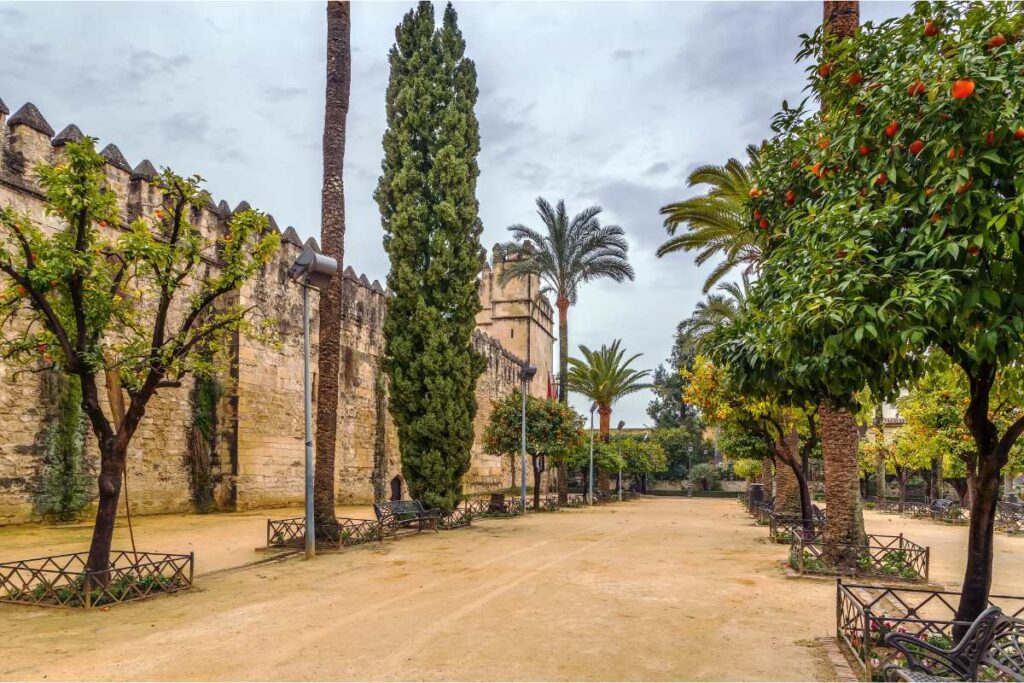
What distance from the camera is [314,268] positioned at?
37.4ft

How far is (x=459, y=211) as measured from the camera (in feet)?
60.6

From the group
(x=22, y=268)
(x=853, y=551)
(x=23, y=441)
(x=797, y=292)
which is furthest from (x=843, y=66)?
(x=23, y=441)

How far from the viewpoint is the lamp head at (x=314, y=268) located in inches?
447

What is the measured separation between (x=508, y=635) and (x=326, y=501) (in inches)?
295

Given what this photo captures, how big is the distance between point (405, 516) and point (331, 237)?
21.1ft

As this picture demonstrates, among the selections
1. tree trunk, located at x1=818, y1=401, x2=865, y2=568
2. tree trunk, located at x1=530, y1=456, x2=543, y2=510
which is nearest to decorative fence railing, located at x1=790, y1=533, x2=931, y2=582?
tree trunk, located at x1=818, y1=401, x2=865, y2=568

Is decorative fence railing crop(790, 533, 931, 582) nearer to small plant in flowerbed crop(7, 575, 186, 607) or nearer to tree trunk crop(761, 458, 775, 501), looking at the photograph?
small plant in flowerbed crop(7, 575, 186, 607)

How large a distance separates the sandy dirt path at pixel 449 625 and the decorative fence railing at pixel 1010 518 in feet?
44.8

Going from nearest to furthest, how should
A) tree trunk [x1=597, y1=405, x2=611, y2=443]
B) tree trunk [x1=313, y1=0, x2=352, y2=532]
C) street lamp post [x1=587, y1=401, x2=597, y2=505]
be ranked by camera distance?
tree trunk [x1=313, y1=0, x2=352, y2=532] → street lamp post [x1=587, y1=401, x2=597, y2=505] → tree trunk [x1=597, y1=405, x2=611, y2=443]

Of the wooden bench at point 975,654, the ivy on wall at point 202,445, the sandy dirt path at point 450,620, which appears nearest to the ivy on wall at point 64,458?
the sandy dirt path at point 450,620

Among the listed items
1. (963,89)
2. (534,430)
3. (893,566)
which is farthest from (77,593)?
(534,430)

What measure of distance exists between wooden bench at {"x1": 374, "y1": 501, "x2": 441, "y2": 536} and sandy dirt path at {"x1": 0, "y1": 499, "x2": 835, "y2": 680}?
124 inches

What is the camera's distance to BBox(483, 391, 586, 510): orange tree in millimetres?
24500

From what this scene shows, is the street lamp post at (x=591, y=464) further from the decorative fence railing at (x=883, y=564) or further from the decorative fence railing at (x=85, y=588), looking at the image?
the decorative fence railing at (x=85, y=588)
